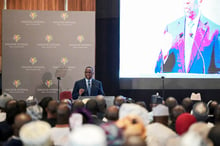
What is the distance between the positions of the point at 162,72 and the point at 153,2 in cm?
130

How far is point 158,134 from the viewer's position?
162 cm

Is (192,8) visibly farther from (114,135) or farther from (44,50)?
Answer: (114,135)

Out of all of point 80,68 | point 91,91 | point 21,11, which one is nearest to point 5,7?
point 21,11

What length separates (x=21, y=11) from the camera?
17.4ft

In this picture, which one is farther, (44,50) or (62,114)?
(44,50)

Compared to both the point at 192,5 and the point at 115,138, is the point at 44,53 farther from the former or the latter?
the point at 115,138

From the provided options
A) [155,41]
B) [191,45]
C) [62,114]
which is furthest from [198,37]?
[62,114]

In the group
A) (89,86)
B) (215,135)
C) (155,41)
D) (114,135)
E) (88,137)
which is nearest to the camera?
(88,137)

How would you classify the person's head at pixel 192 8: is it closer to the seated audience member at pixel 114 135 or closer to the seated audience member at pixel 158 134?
the seated audience member at pixel 158 134

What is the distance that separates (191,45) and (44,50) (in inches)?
106

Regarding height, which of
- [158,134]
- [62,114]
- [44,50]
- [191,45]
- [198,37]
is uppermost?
[198,37]

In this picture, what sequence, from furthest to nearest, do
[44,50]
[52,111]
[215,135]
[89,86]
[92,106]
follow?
[44,50], [89,86], [92,106], [52,111], [215,135]

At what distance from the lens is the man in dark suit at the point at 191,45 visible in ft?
18.4

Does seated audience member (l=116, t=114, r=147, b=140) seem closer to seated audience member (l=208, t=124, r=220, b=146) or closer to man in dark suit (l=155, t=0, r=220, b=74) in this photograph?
seated audience member (l=208, t=124, r=220, b=146)
